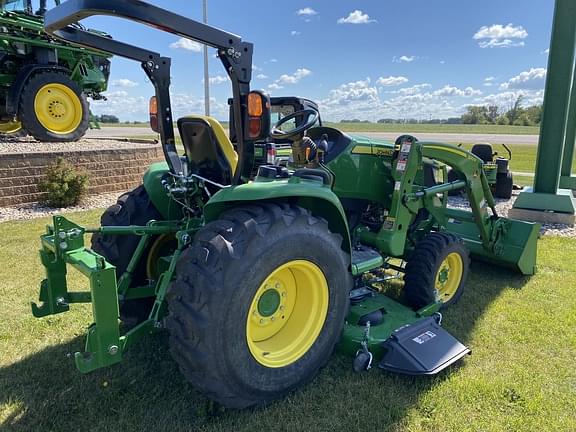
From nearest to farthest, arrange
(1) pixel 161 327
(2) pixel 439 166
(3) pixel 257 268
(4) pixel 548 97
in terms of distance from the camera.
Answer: (3) pixel 257 268
(1) pixel 161 327
(2) pixel 439 166
(4) pixel 548 97

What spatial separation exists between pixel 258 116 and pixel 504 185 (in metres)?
8.47

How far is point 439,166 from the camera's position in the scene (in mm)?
4660

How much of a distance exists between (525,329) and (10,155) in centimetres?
757

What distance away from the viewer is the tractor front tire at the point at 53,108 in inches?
356

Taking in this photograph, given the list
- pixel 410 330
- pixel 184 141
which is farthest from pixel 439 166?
pixel 184 141

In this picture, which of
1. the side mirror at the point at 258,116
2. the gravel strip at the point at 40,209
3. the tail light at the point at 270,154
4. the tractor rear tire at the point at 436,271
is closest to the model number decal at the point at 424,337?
the tractor rear tire at the point at 436,271

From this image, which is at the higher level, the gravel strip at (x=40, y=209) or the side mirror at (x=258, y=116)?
the side mirror at (x=258, y=116)

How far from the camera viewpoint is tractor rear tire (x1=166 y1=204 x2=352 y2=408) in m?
2.27

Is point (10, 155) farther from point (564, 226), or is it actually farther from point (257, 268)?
point (564, 226)

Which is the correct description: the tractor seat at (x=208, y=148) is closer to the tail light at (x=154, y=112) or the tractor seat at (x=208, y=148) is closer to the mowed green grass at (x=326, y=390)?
the tail light at (x=154, y=112)

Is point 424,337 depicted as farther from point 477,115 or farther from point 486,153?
point 477,115

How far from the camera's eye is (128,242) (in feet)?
10.9

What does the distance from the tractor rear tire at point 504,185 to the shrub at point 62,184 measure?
26.3 feet

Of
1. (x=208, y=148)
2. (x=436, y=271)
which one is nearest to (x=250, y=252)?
(x=208, y=148)
